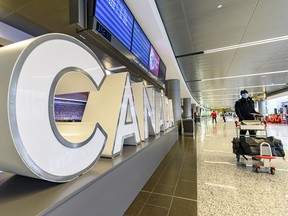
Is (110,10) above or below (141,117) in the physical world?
above

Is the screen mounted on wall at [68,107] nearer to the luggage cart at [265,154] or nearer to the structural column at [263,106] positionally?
the luggage cart at [265,154]

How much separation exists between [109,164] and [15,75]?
3.70 ft

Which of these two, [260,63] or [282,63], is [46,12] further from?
[282,63]

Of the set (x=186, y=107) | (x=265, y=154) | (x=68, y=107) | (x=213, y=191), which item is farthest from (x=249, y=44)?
(x=186, y=107)

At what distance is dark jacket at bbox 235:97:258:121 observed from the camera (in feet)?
12.9

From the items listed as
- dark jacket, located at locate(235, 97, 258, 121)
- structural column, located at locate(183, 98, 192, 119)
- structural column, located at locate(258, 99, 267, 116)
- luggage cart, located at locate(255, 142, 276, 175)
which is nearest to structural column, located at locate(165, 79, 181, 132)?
dark jacket, located at locate(235, 97, 258, 121)

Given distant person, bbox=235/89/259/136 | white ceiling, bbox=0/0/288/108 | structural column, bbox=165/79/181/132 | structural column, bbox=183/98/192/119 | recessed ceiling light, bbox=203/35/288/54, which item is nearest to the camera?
white ceiling, bbox=0/0/288/108

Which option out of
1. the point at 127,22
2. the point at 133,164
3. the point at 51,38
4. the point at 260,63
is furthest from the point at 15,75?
the point at 260,63

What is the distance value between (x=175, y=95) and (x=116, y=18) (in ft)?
20.6

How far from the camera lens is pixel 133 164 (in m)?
Result: 1.91

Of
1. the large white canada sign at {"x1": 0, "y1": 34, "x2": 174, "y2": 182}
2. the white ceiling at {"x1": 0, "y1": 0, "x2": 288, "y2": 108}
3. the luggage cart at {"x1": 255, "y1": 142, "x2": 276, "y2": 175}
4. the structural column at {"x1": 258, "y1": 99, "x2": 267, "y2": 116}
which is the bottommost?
the luggage cart at {"x1": 255, "y1": 142, "x2": 276, "y2": 175}

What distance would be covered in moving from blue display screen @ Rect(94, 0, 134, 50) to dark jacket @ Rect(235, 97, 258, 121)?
11.2 ft

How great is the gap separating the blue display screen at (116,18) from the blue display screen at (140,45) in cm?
20

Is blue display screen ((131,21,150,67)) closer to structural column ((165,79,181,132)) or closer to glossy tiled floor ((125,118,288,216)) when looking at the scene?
glossy tiled floor ((125,118,288,216))
